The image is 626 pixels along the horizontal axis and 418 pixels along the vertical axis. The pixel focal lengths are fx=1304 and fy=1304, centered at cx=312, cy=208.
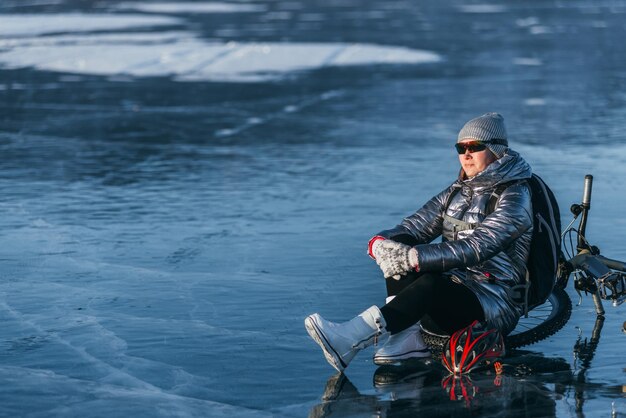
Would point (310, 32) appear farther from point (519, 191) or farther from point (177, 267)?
point (519, 191)

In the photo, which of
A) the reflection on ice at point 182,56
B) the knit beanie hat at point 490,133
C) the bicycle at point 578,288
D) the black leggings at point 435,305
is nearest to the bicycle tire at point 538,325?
the bicycle at point 578,288

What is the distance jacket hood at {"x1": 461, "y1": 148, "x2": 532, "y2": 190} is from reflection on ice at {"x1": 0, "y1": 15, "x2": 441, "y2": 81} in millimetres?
16392

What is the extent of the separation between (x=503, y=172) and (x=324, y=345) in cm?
131

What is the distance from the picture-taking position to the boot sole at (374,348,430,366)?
673 cm

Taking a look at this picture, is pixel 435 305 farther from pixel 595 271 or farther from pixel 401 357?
pixel 595 271

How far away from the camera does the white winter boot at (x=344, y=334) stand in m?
6.39

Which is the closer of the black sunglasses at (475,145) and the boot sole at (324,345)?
the boot sole at (324,345)

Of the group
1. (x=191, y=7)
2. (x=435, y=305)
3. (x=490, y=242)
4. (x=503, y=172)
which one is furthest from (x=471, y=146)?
(x=191, y=7)

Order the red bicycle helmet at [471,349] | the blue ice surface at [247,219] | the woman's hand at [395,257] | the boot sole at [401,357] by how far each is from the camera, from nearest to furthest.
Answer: the blue ice surface at [247,219] → the red bicycle helmet at [471,349] → the woman's hand at [395,257] → the boot sole at [401,357]

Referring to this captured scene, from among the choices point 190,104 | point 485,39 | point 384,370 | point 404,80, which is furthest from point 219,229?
point 485,39

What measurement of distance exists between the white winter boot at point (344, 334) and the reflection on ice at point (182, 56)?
1677 cm

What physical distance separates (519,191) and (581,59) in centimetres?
1975

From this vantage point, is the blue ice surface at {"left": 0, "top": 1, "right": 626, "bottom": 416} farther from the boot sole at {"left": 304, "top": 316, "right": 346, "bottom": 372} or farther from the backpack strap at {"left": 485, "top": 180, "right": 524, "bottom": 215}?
the backpack strap at {"left": 485, "top": 180, "right": 524, "bottom": 215}

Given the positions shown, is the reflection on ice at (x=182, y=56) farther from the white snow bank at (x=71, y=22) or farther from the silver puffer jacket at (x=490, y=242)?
the silver puffer jacket at (x=490, y=242)
